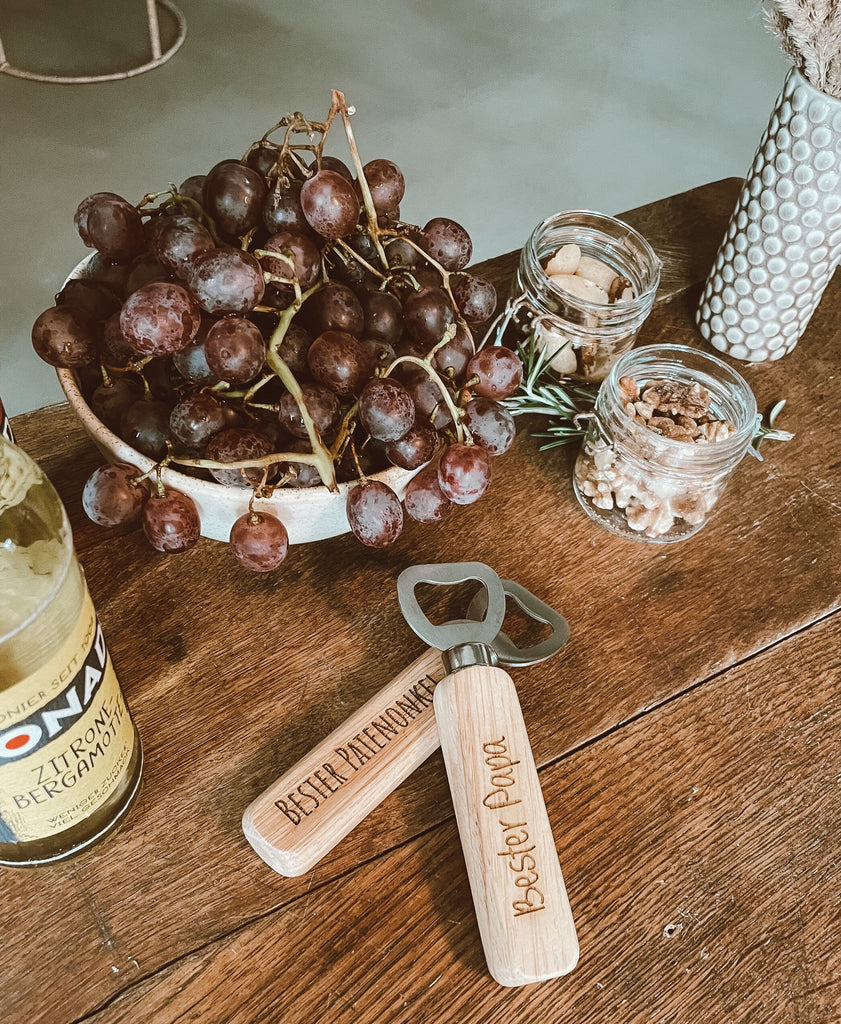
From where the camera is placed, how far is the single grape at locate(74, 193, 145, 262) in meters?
0.59

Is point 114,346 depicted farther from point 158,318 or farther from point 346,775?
point 346,775

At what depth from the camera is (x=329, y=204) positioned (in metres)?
0.56

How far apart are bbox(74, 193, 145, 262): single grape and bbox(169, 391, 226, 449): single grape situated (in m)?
0.14

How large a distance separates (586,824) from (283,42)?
107 inches

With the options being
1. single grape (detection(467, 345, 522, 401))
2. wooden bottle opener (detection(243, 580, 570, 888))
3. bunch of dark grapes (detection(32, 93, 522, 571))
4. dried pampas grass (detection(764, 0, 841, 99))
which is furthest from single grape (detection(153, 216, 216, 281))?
dried pampas grass (detection(764, 0, 841, 99))

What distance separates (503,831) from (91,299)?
1.48 feet

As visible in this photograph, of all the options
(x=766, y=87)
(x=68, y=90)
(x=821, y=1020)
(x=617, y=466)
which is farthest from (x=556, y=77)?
(x=821, y=1020)

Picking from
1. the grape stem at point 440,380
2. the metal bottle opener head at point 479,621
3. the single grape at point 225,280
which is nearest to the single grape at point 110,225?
the single grape at point 225,280

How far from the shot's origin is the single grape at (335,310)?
585 millimetres

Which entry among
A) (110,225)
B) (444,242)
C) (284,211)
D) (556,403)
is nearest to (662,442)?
(556,403)

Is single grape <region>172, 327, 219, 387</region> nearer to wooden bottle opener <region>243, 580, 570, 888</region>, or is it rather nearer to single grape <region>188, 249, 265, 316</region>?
single grape <region>188, 249, 265, 316</region>

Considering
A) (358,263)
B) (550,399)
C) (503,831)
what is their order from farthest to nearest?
(550,399) < (358,263) < (503,831)

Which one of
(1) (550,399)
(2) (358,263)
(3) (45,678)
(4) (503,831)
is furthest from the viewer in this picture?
(1) (550,399)

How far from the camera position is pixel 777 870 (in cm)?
58
